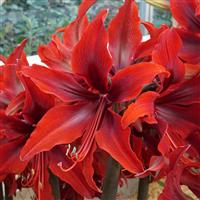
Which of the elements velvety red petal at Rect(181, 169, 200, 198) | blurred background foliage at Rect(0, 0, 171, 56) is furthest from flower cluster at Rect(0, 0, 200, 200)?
blurred background foliage at Rect(0, 0, 171, 56)

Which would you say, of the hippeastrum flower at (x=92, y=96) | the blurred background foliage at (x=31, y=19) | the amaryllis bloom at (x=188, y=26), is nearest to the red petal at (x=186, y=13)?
the amaryllis bloom at (x=188, y=26)

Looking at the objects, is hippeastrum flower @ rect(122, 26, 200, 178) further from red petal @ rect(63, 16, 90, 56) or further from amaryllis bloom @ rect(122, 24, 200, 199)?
red petal @ rect(63, 16, 90, 56)

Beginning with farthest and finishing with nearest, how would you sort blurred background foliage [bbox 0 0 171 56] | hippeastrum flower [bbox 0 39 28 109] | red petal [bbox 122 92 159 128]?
blurred background foliage [bbox 0 0 171 56], hippeastrum flower [bbox 0 39 28 109], red petal [bbox 122 92 159 128]

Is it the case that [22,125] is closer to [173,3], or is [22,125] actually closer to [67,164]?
[67,164]

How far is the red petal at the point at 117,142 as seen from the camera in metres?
0.42

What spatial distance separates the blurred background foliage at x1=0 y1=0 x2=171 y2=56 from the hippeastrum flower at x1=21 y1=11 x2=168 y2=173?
4.97 ft

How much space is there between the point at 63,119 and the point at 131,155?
0.07 meters

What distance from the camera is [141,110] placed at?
405 millimetres

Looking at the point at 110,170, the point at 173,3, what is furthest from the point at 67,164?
the point at 173,3

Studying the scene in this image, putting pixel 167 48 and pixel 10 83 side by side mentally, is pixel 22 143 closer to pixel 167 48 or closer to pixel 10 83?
pixel 10 83

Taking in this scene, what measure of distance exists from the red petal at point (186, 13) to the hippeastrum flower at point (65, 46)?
0.10 meters

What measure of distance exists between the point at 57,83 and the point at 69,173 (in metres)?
0.10

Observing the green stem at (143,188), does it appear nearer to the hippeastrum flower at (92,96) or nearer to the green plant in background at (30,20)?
the hippeastrum flower at (92,96)

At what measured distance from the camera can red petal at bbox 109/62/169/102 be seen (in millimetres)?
410
